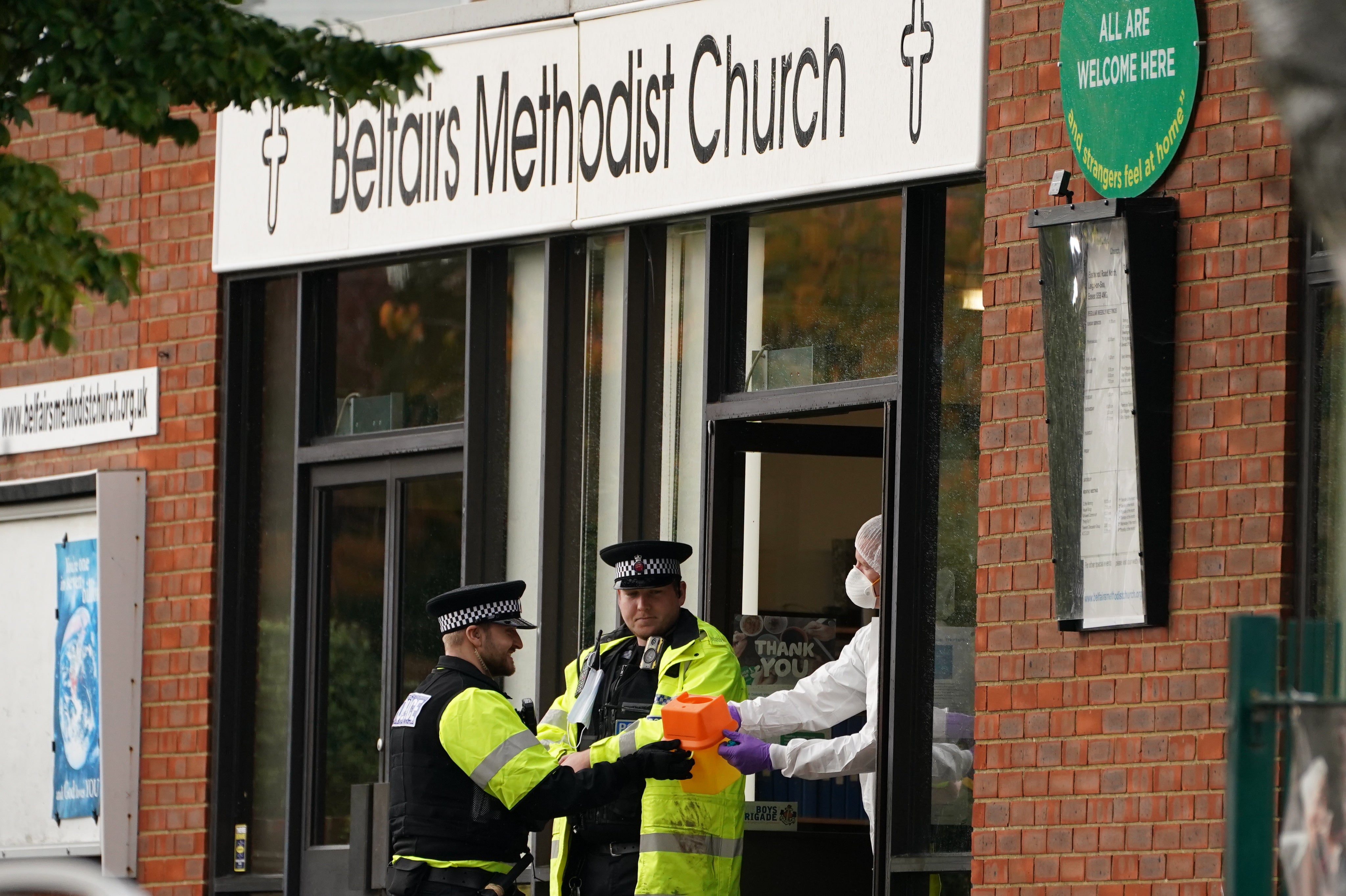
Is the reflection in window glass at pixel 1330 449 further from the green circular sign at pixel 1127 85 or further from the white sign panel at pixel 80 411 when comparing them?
the white sign panel at pixel 80 411

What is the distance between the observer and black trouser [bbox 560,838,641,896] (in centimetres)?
923

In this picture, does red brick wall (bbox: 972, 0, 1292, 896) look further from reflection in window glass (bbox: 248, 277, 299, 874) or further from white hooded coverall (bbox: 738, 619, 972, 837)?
reflection in window glass (bbox: 248, 277, 299, 874)

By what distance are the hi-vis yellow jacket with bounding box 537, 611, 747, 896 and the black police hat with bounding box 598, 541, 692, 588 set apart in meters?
0.22

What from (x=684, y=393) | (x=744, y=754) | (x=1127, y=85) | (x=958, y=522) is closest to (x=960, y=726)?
(x=958, y=522)

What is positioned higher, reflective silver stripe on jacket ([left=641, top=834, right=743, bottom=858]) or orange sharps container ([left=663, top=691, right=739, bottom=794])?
orange sharps container ([left=663, top=691, right=739, bottom=794])

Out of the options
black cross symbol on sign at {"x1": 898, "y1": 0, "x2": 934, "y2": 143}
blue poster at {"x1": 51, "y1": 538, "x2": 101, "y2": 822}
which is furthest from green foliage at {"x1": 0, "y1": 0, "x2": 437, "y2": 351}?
blue poster at {"x1": 51, "y1": 538, "x2": 101, "y2": 822}

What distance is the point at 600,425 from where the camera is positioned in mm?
11188

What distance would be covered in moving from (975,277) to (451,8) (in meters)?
3.00

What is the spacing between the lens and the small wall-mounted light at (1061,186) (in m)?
9.12

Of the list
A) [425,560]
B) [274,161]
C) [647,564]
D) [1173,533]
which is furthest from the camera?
[274,161]

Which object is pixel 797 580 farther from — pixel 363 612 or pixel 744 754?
pixel 363 612

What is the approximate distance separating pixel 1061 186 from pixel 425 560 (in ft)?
12.8

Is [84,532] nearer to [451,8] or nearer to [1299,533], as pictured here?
[451,8]

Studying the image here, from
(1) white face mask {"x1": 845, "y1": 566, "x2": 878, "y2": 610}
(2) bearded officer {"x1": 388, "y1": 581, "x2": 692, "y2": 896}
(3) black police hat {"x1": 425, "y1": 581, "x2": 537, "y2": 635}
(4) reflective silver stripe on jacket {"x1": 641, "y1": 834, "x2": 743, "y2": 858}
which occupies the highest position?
(1) white face mask {"x1": 845, "y1": 566, "x2": 878, "y2": 610}
